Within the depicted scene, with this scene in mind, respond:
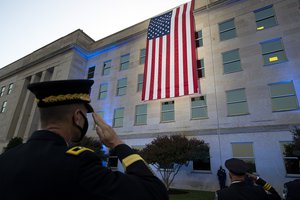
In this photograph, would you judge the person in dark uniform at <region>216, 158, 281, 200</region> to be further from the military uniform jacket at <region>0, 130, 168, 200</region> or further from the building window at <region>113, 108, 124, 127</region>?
the building window at <region>113, 108, 124, 127</region>

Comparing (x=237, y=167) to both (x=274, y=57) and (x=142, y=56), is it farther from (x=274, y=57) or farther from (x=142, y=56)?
(x=142, y=56)

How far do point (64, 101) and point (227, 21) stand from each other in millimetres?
20717

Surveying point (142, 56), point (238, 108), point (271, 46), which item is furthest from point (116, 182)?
point (142, 56)

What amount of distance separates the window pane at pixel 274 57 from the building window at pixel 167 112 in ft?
29.0

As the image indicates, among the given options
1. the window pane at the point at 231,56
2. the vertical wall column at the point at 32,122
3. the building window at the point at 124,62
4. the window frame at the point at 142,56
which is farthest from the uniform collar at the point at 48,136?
the vertical wall column at the point at 32,122

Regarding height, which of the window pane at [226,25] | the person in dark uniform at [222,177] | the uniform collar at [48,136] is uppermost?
the window pane at [226,25]

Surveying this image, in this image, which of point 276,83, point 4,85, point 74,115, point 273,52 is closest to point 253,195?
point 74,115

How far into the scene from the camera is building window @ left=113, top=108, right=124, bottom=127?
828 inches

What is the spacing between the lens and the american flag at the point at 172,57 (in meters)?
14.8

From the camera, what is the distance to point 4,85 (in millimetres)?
36719

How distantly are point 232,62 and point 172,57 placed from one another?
18.5 feet

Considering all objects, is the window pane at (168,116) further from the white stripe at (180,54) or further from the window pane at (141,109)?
the white stripe at (180,54)

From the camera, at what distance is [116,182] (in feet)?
3.52

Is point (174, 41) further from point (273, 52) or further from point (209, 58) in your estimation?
point (273, 52)
